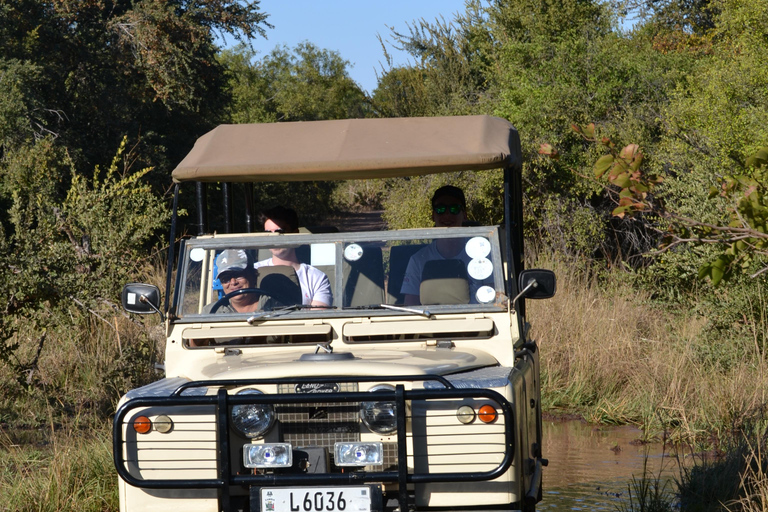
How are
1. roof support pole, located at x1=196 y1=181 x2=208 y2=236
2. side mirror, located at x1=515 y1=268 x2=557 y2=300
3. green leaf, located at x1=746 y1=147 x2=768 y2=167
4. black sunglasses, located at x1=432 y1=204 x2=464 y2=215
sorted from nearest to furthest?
green leaf, located at x1=746 y1=147 x2=768 y2=167 < side mirror, located at x1=515 y1=268 x2=557 y2=300 < roof support pole, located at x1=196 y1=181 x2=208 y2=236 < black sunglasses, located at x1=432 y1=204 x2=464 y2=215

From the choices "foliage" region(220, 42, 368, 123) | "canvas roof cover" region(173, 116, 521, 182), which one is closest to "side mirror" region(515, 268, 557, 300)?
"canvas roof cover" region(173, 116, 521, 182)

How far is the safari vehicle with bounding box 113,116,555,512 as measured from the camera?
359cm

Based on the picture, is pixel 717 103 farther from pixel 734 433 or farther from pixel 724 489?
pixel 724 489

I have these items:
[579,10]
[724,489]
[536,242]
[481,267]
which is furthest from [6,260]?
[579,10]

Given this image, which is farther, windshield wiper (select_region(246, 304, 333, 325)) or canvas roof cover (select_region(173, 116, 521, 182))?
canvas roof cover (select_region(173, 116, 521, 182))

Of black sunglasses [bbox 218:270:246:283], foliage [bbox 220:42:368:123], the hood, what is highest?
foliage [bbox 220:42:368:123]

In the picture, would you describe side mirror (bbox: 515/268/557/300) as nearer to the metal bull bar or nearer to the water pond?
the metal bull bar

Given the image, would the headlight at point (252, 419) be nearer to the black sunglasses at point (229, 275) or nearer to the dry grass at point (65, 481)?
the black sunglasses at point (229, 275)

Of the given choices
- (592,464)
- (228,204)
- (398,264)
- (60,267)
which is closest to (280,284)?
(398,264)

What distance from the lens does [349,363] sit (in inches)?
149

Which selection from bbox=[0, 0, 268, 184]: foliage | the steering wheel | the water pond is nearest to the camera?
the steering wheel

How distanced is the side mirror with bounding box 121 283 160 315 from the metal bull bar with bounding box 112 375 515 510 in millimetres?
1099

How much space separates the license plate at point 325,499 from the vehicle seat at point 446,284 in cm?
134

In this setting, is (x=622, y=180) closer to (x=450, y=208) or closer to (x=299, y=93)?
(x=450, y=208)
